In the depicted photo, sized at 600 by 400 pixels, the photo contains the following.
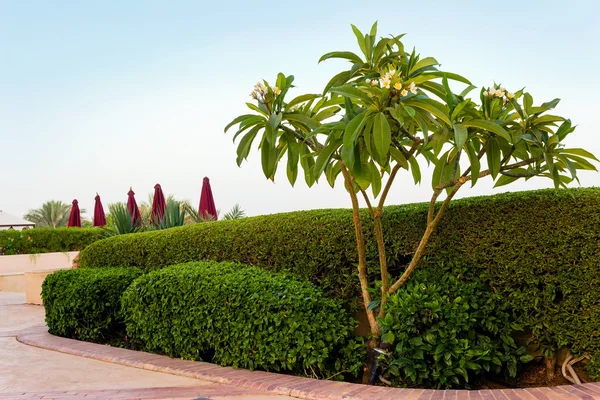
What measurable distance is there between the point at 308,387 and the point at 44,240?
16.5 meters

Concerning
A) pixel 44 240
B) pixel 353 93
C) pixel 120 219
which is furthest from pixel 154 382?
pixel 44 240

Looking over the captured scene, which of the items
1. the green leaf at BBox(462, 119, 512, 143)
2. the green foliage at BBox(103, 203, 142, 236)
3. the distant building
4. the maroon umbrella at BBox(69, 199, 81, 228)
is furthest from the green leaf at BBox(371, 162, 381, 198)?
the distant building

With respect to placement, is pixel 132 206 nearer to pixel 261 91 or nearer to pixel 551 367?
pixel 261 91

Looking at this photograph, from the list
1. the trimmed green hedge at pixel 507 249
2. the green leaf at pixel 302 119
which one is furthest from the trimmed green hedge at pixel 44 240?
the green leaf at pixel 302 119

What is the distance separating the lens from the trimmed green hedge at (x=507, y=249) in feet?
15.4

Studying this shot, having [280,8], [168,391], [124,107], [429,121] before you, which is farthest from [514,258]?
[124,107]

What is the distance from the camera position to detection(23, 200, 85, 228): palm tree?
31797 mm

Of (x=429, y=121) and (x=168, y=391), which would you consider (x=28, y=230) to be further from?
(x=429, y=121)

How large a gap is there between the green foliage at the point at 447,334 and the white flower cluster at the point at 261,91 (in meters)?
2.07

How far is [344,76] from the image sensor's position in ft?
16.0

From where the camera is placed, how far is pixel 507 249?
16.3 feet

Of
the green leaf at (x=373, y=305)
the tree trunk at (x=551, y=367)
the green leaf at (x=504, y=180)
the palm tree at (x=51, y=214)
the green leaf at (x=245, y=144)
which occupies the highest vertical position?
the palm tree at (x=51, y=214)

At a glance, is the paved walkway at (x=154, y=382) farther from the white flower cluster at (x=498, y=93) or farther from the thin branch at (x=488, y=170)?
the white flower cluster at (x=498, y=93)

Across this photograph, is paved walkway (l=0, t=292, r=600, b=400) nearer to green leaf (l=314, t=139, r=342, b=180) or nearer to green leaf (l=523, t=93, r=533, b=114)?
green leaf (l=314, t=139, r=342, b=180)
